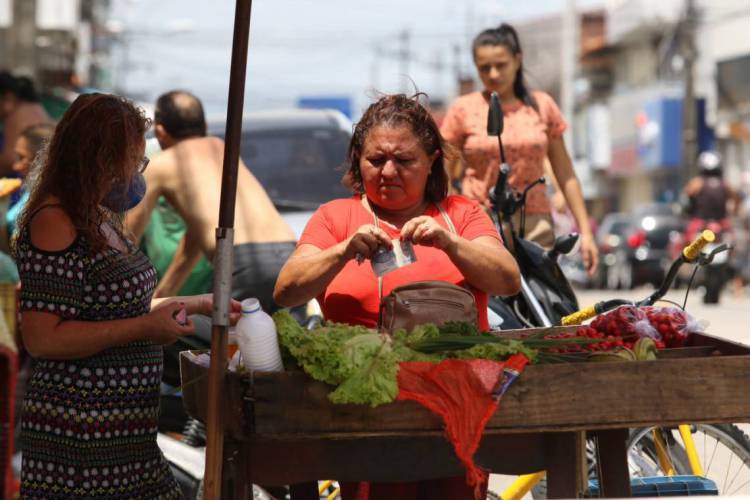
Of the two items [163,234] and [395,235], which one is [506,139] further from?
[395,235]

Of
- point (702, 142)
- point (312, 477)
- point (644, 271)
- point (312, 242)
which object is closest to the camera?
point (312, 477)

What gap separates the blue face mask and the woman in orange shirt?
3.34 meters

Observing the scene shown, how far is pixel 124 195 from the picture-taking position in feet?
12.7

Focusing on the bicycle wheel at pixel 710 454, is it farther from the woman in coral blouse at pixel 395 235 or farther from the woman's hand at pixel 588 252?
the woman's hand at pixel 588 252

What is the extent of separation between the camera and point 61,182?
3803 mm

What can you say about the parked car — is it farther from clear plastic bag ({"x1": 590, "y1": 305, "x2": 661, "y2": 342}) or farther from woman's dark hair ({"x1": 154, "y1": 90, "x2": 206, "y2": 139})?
clear plastic bag ({"x1": 590, "y1": 305, "x2": 661, "y2": 342})

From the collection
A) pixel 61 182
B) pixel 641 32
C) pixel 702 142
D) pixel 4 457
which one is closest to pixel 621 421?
pixel 61 182

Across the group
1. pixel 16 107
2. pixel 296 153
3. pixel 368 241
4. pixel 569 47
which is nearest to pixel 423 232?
pixel 368 241

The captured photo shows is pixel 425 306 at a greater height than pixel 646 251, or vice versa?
pixel 425 306

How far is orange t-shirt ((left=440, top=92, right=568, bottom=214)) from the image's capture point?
279 inches

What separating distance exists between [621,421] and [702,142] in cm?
4201

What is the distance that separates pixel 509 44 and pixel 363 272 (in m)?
3.25

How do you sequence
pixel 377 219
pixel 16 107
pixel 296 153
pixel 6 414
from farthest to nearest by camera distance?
1. pixel 16 107
2. pixel 296 153
3. pixel 6 414
4. pixel 377 219

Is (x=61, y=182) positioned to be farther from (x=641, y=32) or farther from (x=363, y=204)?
(x=641, y=32)
